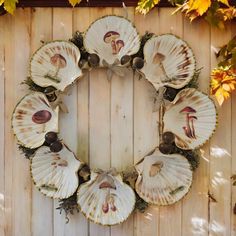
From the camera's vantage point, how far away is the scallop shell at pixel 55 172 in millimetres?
1863

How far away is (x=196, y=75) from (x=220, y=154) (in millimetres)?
358

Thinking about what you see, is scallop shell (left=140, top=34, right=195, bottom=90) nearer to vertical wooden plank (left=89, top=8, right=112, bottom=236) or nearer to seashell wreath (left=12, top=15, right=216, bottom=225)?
seashell wreath (left=12, top=15, right=216, bottom=225)

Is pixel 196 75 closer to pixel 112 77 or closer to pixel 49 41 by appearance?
pixel 112 77

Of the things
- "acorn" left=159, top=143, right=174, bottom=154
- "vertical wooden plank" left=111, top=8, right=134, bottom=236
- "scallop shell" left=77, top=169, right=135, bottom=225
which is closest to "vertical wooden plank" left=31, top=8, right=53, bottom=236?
"scallop shell" left=77, top=169, right=135, bottom=225

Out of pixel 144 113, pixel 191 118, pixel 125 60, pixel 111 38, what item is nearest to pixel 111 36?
pixel 111 38

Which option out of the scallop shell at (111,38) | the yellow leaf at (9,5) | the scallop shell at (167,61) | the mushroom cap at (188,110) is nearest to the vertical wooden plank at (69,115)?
the scallop shell at (111,38)

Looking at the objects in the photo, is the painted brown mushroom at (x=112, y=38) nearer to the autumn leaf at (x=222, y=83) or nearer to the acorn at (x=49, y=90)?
the acorn at (x=49, y=90)

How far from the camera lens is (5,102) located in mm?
1940

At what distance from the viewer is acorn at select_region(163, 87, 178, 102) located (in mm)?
1855

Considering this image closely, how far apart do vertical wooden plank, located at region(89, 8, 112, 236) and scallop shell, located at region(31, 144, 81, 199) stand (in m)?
0.10

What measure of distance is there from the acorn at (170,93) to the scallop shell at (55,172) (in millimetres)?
462

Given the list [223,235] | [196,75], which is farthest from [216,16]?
[223,235]

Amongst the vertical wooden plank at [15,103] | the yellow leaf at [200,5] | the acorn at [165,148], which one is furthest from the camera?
the vertical wooden plank at [15,103]

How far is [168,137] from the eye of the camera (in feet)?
6.03
